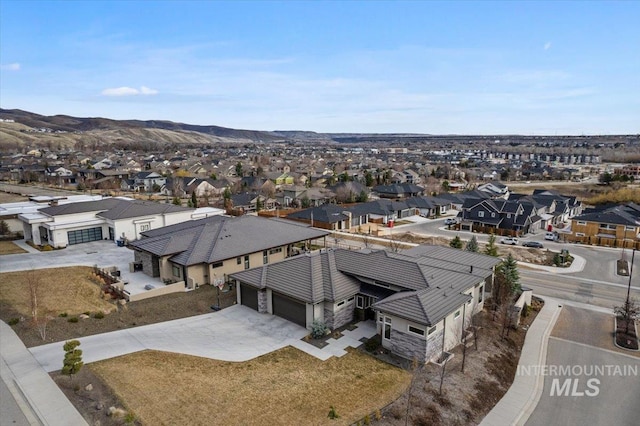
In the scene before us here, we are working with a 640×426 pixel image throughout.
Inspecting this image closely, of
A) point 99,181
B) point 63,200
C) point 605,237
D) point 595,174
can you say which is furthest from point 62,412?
point 595,174

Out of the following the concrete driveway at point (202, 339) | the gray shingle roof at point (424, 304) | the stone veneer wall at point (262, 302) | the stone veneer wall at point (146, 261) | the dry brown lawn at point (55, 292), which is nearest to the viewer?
the concrete driveway at point (202, 339)

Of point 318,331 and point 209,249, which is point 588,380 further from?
point 209,249

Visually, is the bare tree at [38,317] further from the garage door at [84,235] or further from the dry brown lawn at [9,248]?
the garage door at [84,235]

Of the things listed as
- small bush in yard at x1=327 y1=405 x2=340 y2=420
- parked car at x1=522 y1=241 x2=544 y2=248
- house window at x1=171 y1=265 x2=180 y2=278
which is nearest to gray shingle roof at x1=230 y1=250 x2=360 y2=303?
house window at x1=171 y1=265 x2=180 y2=278

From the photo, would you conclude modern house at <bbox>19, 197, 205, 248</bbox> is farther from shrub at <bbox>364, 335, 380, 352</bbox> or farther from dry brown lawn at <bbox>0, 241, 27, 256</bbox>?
shrub at <bbox>364, 335, 380, 352</bbox>

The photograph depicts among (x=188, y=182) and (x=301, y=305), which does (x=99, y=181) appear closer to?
(x=188, y=182)

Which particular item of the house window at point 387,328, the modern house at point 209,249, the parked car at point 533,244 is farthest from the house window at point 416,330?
the parked car at point 533,244
